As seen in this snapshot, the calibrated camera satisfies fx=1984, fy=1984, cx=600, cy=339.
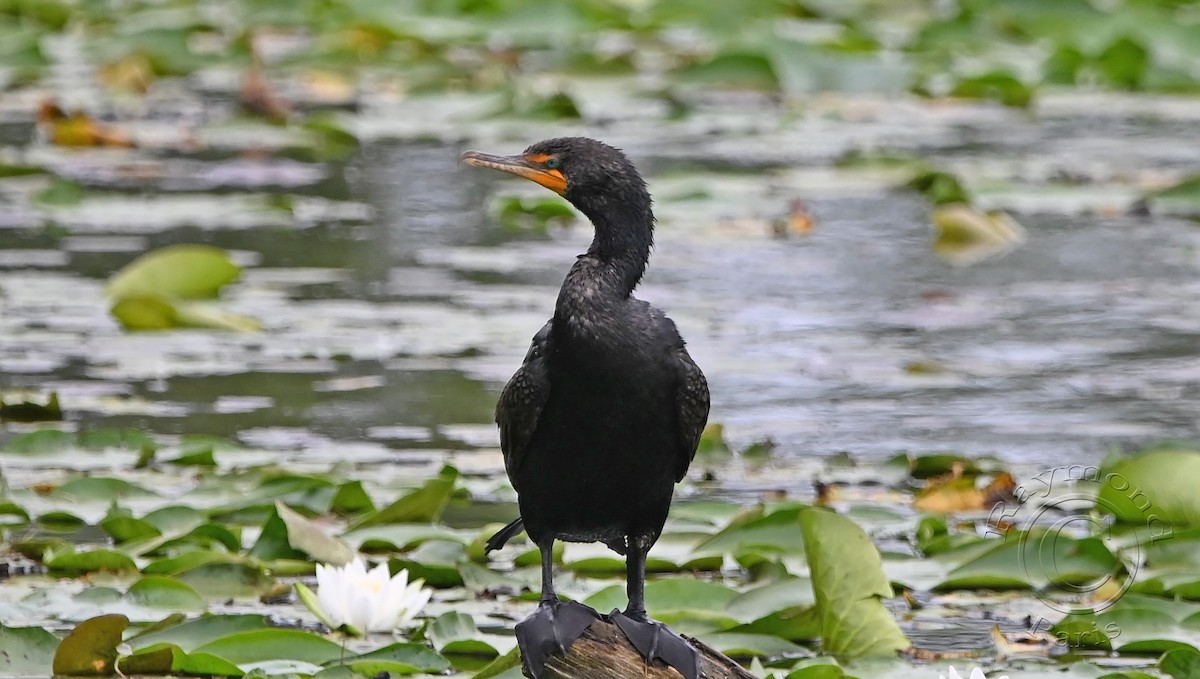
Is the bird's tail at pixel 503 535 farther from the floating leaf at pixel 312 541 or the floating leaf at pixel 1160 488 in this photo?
the floating leaf at pixel 1160 488

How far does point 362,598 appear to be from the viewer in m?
3.94

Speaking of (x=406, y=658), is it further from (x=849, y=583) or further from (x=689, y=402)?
(x=849, y=583)

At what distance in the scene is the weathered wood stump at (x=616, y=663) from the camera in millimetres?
3383

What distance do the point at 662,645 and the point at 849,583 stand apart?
657 mm

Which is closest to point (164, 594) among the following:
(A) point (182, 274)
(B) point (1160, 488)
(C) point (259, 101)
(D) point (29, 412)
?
(D) point (29, 412)

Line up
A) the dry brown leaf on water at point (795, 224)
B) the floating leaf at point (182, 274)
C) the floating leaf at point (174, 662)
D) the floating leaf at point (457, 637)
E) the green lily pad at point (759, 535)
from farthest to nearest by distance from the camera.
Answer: the dry brown leaf on water at point (795, 224), the floating leaf at point (182, 274), the green lily pad at point (759, 535), the floating leaf at point (457, 637), the floating leaf at point (174, 662)

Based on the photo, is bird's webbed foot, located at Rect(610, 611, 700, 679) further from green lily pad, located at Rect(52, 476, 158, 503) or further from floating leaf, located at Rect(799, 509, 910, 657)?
green lily pad, located at Rect(52, 476, 158, 503)

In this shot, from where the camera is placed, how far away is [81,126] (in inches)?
399

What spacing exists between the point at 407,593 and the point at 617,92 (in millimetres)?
7893

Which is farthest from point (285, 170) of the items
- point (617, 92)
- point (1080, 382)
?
point (1080, 382)

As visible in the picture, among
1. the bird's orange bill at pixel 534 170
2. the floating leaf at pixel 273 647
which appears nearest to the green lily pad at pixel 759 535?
the floating leaf at pixel 273 647

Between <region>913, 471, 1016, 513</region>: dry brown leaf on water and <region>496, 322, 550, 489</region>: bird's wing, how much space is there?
171cm

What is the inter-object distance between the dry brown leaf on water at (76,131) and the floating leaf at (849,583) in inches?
276

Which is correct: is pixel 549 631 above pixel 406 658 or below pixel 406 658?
above
